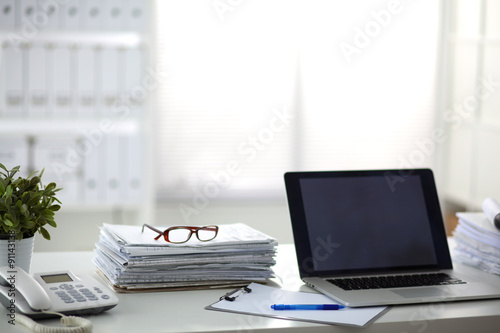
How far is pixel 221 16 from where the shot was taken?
141 inches

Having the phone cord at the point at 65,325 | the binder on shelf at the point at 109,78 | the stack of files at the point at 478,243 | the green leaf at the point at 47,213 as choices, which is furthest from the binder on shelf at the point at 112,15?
the phone cord at the point at 65,325

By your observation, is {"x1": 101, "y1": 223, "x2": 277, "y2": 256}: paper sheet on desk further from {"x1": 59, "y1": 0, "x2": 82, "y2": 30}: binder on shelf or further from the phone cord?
{"x1": 59, "y1": 0, "x2": 82, "y2": 30}: binder on shelf

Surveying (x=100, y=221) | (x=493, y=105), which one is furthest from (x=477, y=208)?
(x=100, y=221)

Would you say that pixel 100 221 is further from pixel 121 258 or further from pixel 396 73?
pixel 121 258

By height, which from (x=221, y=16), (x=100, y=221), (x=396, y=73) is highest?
(x=221, y=16)

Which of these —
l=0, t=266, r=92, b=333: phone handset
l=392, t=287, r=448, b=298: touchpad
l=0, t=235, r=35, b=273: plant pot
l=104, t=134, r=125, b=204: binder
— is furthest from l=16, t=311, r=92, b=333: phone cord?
l=104, t=134, r=125, b=204: binder

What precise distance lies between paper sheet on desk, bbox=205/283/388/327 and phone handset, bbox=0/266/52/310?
30 cm

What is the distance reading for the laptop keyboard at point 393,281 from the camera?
49.7 inches

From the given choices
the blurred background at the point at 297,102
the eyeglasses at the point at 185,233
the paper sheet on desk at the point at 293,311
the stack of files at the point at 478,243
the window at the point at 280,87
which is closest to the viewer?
the paper sheet on desk at the point at 293,311

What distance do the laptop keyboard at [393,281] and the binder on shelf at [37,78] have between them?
2083 mm

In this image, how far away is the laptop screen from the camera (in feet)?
4.40

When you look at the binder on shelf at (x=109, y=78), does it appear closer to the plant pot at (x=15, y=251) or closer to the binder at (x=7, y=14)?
the binder at (x=7, y=14)

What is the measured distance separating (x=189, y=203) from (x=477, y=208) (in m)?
1.61

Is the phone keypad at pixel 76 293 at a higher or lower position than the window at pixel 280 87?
lower
